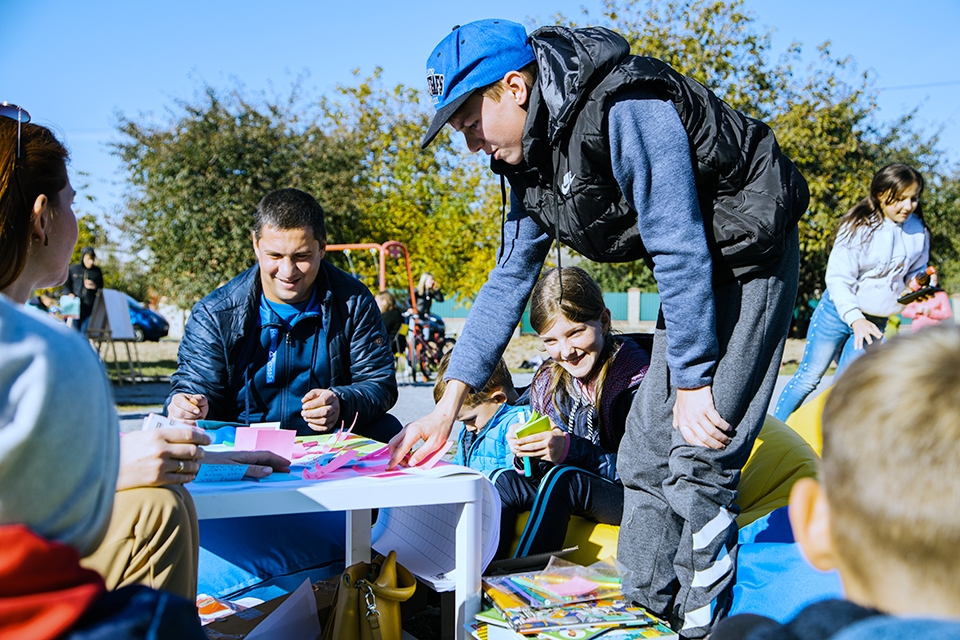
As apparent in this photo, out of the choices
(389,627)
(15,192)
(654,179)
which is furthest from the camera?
(389,627)

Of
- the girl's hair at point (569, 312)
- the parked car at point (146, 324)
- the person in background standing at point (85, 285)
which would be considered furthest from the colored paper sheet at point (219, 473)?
the parked car at point (146, 324)

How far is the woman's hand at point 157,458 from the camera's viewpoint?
1369 millimetres

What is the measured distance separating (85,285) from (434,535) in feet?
32.0

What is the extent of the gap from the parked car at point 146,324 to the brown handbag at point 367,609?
780 inches

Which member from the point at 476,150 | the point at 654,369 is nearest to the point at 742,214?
the point at 654,369

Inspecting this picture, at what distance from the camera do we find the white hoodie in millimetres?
4746

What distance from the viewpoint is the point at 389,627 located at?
2119 millimetres

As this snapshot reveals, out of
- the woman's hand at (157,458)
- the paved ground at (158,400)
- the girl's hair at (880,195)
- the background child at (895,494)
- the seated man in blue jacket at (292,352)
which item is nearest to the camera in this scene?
the background child at (895,494)

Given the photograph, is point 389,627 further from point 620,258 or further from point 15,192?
point 15,192

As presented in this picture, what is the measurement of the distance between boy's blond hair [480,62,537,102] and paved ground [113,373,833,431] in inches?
215

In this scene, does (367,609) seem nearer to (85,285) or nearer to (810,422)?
(810,422)

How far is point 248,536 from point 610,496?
1.22 m

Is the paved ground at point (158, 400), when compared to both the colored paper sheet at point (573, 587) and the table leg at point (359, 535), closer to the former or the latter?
the table leg at point (359, 535)

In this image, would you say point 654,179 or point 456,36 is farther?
point 456,36
